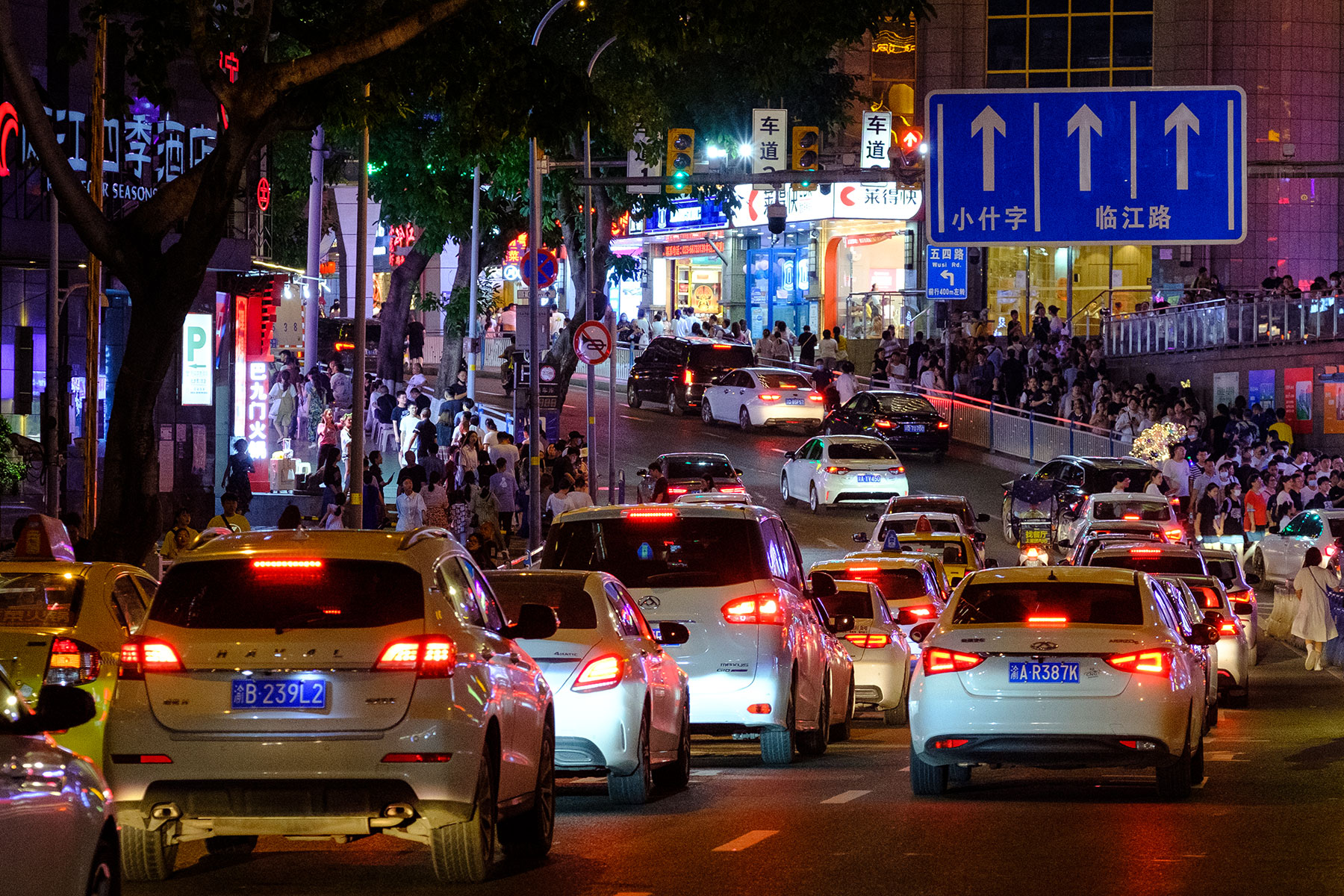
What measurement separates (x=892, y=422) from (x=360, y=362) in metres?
20.9

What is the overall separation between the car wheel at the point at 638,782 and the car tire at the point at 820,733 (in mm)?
3629

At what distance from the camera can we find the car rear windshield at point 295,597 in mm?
9430

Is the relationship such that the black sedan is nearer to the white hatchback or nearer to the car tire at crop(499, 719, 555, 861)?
the white hatchback

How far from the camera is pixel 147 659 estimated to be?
9.43 meters

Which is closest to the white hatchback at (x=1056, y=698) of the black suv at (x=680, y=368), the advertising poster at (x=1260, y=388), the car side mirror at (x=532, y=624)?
the car side mirror at (x=532, y=624)

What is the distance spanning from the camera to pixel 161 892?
955 centimetres

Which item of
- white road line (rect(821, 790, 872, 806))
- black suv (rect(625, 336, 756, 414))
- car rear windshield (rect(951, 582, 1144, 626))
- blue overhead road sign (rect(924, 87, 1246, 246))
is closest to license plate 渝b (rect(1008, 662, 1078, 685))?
car rear windshield (rect(951, 582, 1144, 626))

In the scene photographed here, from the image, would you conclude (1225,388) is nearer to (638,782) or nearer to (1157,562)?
(1157,562)

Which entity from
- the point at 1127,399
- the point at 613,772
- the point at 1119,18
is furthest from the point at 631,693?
the point at 1119,18

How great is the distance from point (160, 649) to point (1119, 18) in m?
60.7

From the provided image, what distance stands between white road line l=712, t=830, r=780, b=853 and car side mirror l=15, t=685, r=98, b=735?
4.89 meters

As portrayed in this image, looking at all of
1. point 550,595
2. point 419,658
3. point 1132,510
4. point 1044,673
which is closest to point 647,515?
point 550,595

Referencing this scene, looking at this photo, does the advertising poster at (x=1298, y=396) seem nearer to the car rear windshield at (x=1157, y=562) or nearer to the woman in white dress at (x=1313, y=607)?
the woman in white dress at (x=1313, y=607)

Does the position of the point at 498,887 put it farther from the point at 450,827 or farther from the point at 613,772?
the point at 613,772
